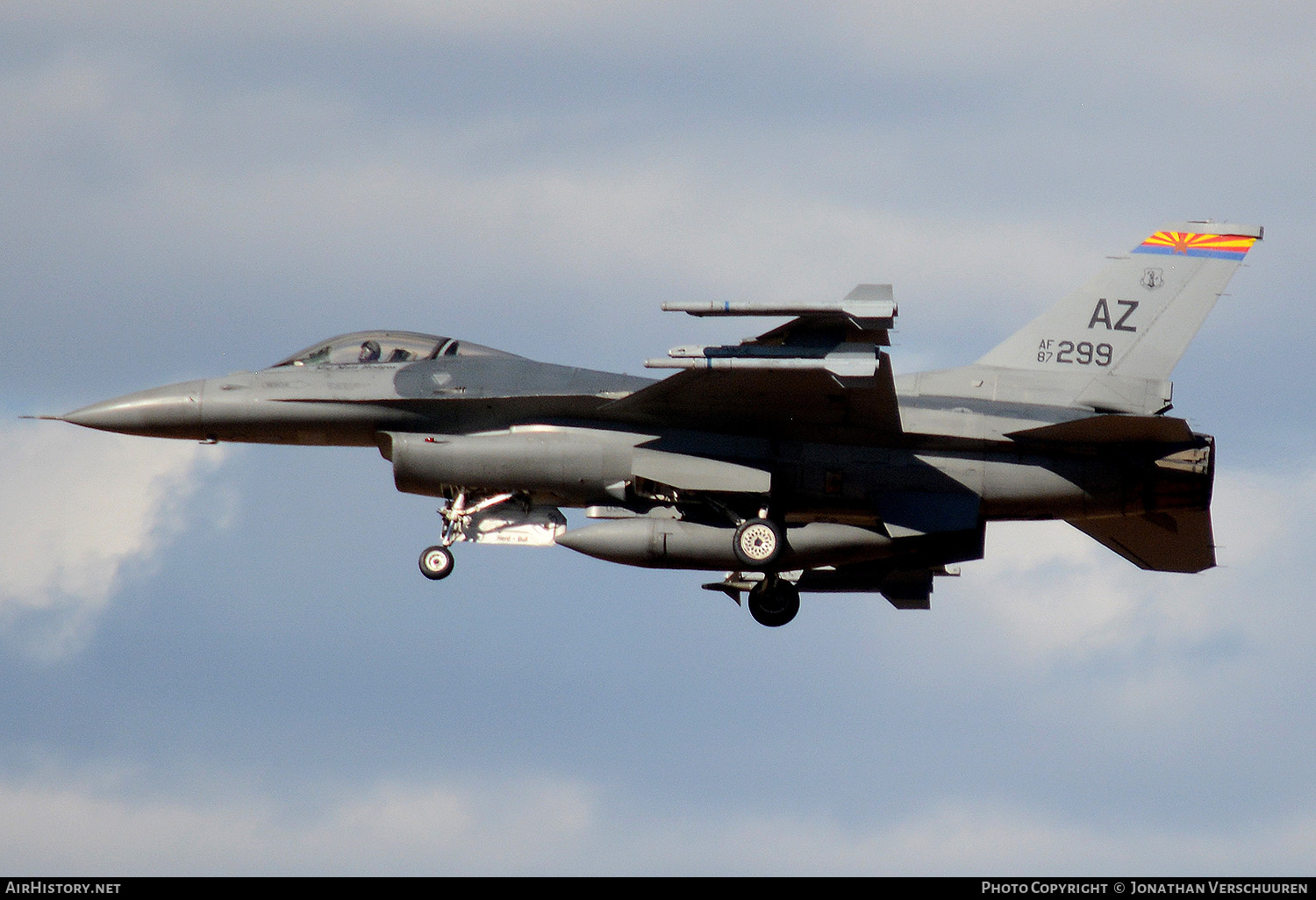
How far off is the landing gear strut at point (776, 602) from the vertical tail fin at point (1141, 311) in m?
4.02

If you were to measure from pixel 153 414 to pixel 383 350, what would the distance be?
3088 mm

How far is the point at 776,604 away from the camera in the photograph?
869 inches

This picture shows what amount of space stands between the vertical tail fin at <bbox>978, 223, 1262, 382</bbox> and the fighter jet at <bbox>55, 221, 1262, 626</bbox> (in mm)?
25

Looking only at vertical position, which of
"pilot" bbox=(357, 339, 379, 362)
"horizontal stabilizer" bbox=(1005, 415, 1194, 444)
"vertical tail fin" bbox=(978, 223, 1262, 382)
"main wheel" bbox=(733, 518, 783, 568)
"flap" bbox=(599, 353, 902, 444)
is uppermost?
"pilot" bbox=(357, 339, 379, 362)

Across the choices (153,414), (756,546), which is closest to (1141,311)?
(756,546)

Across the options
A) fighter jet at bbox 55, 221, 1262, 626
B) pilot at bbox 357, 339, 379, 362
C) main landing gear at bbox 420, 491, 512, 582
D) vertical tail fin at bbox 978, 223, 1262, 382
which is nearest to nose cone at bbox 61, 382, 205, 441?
fighter jet at bbox 55, 221, 1262, 626

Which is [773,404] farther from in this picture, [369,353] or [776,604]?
[369,353]

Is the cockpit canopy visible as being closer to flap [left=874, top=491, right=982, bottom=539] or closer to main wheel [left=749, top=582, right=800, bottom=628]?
main wheel [left=749, top=582, right=800, bottom=628]

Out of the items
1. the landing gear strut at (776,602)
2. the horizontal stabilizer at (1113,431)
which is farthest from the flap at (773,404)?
the landing gear strut at (776,602)

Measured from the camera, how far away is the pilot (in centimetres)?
2114

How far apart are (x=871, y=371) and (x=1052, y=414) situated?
3357mm

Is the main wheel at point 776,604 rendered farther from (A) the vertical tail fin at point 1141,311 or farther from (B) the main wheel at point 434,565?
(B) the main wheel at point 434,565

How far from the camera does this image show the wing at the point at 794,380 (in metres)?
17.7

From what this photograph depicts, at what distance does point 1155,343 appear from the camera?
20703 mm
